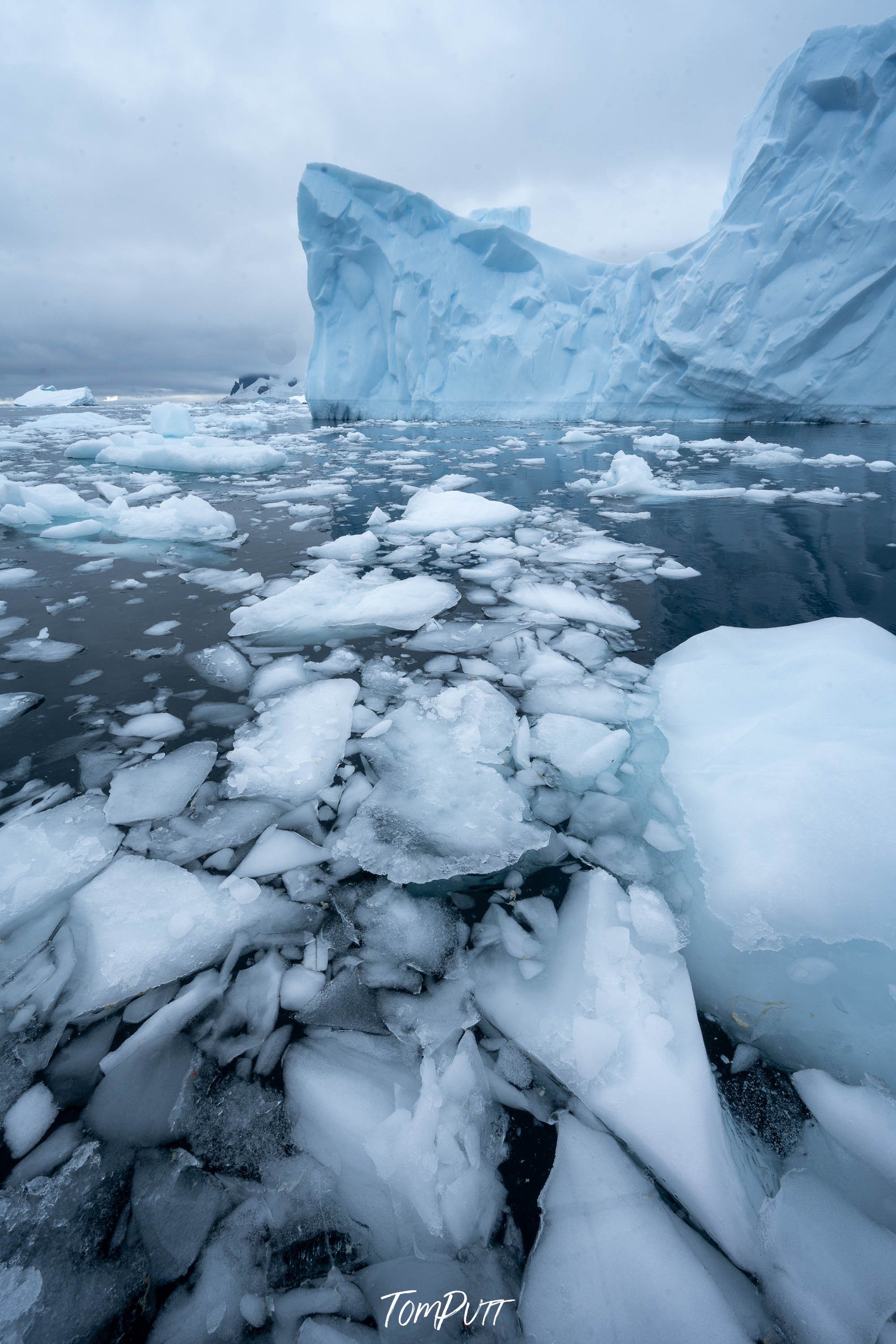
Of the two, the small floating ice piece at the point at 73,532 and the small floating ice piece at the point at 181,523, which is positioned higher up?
the small floating ice piece at the point at 181,523

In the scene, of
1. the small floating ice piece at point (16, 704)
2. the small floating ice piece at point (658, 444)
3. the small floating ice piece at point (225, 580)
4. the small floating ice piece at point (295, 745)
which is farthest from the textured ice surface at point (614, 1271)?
the small floating ice piece at point (658, 444)

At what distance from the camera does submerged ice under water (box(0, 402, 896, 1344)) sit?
575 millimetres

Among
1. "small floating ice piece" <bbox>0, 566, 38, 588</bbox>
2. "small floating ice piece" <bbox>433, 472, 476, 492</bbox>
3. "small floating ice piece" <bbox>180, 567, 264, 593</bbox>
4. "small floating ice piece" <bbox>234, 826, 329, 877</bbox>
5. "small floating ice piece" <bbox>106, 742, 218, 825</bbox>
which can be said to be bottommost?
"small floating ice piece" <bbox>234, 826, 329, 877</bbox>

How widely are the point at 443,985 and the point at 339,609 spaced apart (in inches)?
61.6

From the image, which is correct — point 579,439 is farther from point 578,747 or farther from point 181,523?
point 578,747

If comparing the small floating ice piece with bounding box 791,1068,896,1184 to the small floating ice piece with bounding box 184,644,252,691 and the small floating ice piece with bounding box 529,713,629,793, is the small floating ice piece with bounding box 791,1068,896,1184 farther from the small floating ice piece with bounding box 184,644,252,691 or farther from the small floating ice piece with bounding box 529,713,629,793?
the small floating ice piece with bounding box 184,644,252,691

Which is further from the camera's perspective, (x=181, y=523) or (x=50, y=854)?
(x=181, y=523)

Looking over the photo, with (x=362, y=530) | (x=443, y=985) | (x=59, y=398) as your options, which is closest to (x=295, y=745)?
(x=443, y=985)

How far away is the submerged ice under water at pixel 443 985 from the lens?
57cm

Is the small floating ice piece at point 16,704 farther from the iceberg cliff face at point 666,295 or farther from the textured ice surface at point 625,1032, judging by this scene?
the iceberg cliff face at point 666,295

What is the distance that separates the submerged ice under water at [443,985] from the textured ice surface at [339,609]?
0.06 m

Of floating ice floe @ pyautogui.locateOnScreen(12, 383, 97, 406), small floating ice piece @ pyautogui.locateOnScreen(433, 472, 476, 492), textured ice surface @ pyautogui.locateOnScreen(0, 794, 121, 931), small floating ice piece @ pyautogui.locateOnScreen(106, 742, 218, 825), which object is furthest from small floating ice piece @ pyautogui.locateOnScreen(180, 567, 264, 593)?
floating ice floe @ pyautogui.locateOnScreen(12, 383, 97, 406)

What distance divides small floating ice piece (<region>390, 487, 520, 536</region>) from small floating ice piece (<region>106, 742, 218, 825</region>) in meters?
2.41

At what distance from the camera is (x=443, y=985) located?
83 centimetres
